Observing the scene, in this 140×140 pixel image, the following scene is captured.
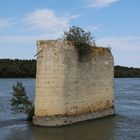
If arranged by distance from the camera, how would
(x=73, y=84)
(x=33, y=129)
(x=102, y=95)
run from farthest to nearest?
(x=102, y=95)
(x=73, y=84)
(x=33, y=129)

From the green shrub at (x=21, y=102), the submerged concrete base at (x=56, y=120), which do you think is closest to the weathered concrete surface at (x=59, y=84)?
the submerged concrete base at (x=56, y=120)

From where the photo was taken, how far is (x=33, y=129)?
27.0 m

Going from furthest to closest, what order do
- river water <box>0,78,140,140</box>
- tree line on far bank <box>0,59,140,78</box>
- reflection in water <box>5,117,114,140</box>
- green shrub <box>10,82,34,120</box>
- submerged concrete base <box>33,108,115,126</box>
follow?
1. tree line on far bank <box>0,59,140,78</box>
2. green shrub <box>10,82,34,120</box>
3. submerged concrete base <box>33,108,115,126</box>
4. river water <box>0,78,140,140</box>
5. reflection in water <box>5,117,114,140</box>

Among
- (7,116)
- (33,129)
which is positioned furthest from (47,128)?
(7,116)

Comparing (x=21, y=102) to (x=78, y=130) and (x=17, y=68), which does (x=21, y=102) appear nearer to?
(x=78, y=130)

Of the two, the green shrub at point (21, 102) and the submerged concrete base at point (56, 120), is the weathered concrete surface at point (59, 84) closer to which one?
the submerged concrete base at point (56, 120)

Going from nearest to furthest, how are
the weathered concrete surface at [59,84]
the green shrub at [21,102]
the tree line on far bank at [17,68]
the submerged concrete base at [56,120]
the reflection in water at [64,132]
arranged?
the reflection in water at [64,132], the submerged concrete base at [56,120], the weathered concrete surface at [59,84], the green shrub at [21,102], the tree line on far bank at [17,68]

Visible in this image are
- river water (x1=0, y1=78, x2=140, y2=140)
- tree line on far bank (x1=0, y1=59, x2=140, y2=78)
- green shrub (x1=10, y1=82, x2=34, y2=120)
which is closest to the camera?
river water (x1=0, y1=78, x2=140, y2=140)

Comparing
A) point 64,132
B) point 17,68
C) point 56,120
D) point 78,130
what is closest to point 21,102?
point 56,120

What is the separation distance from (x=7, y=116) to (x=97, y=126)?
25.6 feet

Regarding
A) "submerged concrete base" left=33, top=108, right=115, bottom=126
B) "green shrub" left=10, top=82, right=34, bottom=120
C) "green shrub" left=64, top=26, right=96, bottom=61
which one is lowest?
"submerged concrete base" left=33, top=108, right=115, bottom=126

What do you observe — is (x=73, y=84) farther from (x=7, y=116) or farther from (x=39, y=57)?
(x=7, y=116)

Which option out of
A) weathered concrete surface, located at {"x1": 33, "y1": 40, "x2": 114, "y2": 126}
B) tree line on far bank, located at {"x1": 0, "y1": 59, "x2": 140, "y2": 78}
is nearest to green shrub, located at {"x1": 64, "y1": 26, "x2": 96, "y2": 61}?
weathered concrete surface, located at {"x1": 33, "y1": 40, "x2": 114, "y2": 126}

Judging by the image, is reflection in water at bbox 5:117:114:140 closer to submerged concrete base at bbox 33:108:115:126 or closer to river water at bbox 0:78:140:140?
river water at bbox 0:78:140:140
